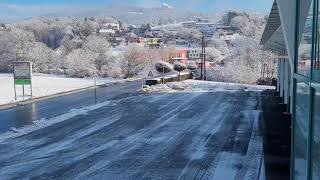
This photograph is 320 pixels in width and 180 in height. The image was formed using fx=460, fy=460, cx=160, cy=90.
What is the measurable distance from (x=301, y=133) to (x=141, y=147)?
1013cm

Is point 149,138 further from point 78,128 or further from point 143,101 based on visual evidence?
point 143,101

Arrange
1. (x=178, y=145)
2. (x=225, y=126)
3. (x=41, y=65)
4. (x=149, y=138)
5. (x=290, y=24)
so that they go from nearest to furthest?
(x=290, y=24), (x=178, y=145), (x=149, y=138), (x=225, y=126), (x=41, y=65)

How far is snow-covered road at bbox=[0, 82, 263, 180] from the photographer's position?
1222cm

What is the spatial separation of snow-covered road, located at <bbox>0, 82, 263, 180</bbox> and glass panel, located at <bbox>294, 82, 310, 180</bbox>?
523 cm

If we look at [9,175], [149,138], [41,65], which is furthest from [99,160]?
[41,65]

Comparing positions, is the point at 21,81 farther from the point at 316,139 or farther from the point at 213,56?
the point at 213,56

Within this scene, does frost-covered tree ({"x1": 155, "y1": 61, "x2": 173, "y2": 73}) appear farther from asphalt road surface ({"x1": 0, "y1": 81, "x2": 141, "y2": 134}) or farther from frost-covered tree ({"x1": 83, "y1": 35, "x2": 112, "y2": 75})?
asphalt road surface ({"x1": 0, "y1": 81, "x2": 141, "y2": 134})

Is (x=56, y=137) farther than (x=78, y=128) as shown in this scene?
No

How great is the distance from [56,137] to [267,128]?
862cm

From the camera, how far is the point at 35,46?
255 feet

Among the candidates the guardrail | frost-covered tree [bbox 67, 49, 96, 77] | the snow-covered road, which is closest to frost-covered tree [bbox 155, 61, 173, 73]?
the guardrail

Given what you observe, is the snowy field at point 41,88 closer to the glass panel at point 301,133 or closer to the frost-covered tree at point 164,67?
the frost-covered tree at point 164,67

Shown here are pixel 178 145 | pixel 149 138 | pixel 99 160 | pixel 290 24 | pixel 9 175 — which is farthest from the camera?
pixel 149 138

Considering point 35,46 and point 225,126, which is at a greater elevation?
point 35,46
